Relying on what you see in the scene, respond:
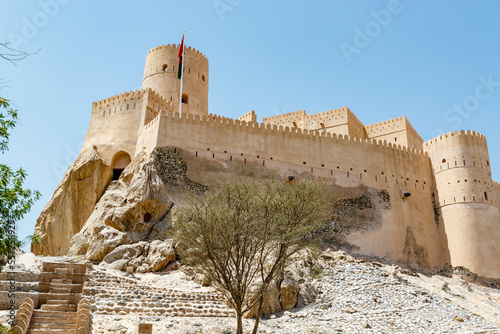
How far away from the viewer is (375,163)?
22.9 metres

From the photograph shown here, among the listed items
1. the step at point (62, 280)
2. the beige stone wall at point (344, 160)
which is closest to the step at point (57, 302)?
the step at point (62, 280)

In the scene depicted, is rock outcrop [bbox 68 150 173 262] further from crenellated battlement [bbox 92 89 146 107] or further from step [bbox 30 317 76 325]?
step [bbox 30 317 76 325]

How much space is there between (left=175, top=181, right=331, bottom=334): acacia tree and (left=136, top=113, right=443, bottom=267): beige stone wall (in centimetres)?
635

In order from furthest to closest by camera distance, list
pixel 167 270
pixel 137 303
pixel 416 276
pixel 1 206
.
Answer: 1. pixel 416 276
2. pixel 167 270
3. pixel 137 303
4. pixel 1 206

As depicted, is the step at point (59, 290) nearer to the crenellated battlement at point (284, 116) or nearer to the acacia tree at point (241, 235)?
the acacia tree at point (241, 235)

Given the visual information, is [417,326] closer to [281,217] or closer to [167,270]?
[281,217]

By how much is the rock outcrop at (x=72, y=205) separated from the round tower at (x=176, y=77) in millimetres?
6972

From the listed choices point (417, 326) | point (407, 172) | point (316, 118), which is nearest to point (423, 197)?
point (407, 172)

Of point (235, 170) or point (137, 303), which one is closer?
point (137, 303)

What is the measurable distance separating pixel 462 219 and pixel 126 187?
13.9 m

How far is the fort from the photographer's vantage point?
68.7 ft

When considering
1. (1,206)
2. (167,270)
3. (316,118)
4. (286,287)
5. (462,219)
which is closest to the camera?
(1,206)

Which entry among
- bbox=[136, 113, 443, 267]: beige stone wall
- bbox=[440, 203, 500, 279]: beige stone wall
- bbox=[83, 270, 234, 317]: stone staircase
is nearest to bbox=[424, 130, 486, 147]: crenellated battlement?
bbox=[136, 113, 443, 267]: beige stone wall

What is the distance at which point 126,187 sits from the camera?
2041cm
